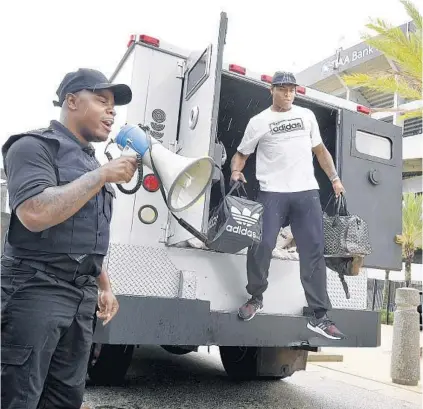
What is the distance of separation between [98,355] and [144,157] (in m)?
2.46

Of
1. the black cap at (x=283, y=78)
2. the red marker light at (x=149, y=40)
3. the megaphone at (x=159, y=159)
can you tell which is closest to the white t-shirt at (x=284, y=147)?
the black cap at (x=283, y=78)

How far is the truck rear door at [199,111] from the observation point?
9.99 feet

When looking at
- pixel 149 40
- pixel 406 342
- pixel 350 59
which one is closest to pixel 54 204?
pixel 149 40

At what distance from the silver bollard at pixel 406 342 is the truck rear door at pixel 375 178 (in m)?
1.94

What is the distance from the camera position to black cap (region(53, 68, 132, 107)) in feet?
6.51

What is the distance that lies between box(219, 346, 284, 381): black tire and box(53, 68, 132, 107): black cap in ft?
10.3

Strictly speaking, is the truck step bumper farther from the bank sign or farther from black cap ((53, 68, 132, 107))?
the bank sign

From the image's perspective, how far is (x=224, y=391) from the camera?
4.67 m

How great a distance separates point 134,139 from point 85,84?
0.29 metres

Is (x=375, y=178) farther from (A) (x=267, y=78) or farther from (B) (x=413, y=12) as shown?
(B) (x=413, y=12)

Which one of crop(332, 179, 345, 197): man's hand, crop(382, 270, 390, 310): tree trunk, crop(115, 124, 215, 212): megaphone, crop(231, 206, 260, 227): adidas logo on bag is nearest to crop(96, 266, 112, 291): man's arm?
crop(115, 124, 215, 212): megaphone

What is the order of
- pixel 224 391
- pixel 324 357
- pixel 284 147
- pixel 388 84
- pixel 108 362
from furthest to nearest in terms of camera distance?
pixel 388 84 < pixel 324 357 < pixel 224 391 < pixel 108 362 < pixel 284 147

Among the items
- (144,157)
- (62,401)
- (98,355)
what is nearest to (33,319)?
(62,401)

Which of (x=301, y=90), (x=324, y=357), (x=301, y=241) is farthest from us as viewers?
(x=324, y=357)
